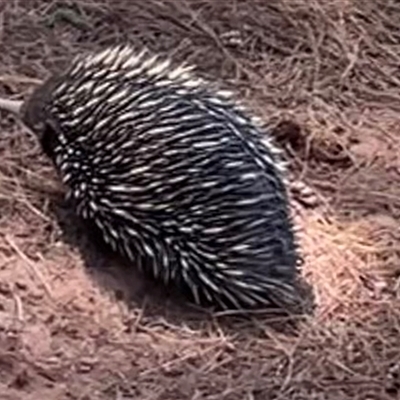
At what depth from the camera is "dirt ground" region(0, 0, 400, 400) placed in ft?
14.0

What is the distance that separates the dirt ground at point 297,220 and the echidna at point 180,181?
0.34ft

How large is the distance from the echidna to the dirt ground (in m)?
0.11

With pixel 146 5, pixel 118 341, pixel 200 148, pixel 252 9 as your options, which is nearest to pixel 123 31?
pixel 146 5

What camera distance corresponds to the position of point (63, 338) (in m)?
→ 4.39

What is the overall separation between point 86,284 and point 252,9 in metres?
2.33

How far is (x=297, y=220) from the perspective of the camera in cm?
519

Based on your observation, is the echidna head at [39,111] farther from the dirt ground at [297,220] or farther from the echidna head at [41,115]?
the dirt ground at [297,220]

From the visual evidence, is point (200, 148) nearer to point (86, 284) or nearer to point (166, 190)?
point (166, 190)

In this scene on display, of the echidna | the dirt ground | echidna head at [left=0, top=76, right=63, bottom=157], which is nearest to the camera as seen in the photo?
the dirt ground

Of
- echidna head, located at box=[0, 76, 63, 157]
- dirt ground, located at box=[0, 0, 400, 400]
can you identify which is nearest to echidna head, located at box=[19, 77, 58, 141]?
echidna head, located at box=[0, 76, 63, 157]

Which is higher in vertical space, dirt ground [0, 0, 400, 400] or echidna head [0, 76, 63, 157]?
echidna head [0, 76, 63, 157]

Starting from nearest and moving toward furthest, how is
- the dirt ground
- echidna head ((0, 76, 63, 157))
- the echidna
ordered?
1. the dirt ground
2. the echidna
3. echidna head ((0, 76, 63, 157))

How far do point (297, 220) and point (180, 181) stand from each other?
596 millimetres

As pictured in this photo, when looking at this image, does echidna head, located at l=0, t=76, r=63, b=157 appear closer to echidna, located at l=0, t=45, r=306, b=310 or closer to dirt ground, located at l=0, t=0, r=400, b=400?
echidna, located at l=0, t=45, r=306, b=310
